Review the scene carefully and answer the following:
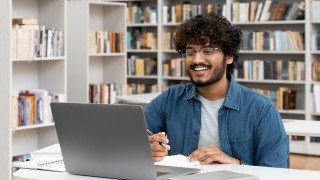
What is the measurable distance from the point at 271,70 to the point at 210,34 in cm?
527

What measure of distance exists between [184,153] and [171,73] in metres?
5.89

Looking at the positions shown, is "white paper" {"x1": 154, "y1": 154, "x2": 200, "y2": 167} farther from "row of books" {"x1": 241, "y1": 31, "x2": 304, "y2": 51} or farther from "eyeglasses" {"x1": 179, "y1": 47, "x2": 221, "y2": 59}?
"row of books" {"x1": 241, "y1": 31, "x2": 304, "y2": 51}

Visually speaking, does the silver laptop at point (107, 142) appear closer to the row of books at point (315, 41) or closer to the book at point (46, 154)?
the book at point (46, 154)

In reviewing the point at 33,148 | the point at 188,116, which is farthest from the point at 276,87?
the point at 188,116

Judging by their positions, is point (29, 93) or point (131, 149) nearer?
point (131, 149)

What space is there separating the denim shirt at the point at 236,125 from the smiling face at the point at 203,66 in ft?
0.34

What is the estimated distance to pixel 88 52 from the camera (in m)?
6.67

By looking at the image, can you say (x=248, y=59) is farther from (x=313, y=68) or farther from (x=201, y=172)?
(x=201, y=172)

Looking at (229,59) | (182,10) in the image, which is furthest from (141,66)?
(229,59)

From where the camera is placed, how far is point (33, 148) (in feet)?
19.5

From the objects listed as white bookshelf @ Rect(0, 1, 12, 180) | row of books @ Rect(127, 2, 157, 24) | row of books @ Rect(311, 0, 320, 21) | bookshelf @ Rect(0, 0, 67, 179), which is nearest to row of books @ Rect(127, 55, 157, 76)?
row of books @ Rect(127, 2, 157, 24)

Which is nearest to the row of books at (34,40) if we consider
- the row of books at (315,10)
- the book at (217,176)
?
the row of books at (315,10)

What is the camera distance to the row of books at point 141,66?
8758 millimetres

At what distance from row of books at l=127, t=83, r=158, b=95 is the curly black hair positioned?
5.89 meters
